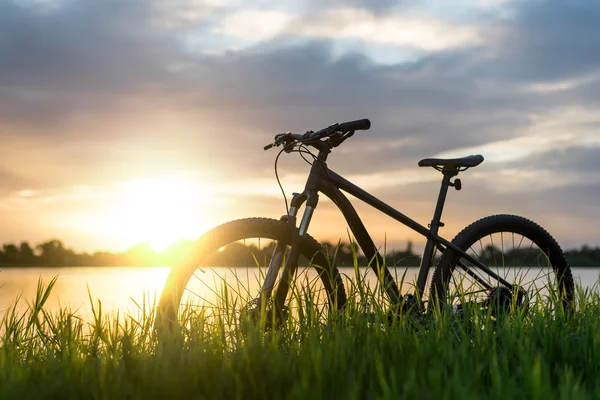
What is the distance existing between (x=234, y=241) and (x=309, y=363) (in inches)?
56.9

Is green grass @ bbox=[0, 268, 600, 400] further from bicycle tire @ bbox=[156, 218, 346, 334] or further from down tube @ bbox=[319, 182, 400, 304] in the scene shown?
down tube @ bbox=[319, 182, 400, 304]

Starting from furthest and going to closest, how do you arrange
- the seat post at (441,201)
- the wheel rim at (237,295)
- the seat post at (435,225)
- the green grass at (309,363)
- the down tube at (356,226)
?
the seat post at (441,201) → the seat post at (435,225) → the down tube at (356,226) → the wheel rim at (237,295) → the green grass at (309,363)

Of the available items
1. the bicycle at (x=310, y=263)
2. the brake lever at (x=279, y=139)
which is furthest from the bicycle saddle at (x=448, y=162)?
the brake lever at (x=279, y=139)

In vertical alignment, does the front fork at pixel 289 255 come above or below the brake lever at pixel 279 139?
below

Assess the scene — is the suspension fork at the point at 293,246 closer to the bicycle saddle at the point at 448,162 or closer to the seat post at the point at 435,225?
the seat post at the point at 435,225

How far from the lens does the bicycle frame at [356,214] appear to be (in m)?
4.09

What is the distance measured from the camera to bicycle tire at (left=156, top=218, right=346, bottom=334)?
A: 12.1ft

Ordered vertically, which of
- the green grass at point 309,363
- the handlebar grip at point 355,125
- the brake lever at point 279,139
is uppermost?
the handlebar grip at point 355,125

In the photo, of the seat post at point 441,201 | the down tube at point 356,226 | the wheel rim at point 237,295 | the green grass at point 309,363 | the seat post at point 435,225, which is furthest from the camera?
the seat post at point 441,201

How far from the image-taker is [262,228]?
3.94 meters

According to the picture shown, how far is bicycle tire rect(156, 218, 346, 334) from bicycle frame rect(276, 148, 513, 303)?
11cm

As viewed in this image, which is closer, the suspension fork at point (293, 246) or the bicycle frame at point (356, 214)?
the suspension fork at point (293, 246)

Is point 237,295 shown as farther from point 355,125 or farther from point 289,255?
point 355,125

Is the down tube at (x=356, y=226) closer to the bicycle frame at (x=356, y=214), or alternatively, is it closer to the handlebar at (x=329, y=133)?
the bicycle frame at (x=356, y=214)
